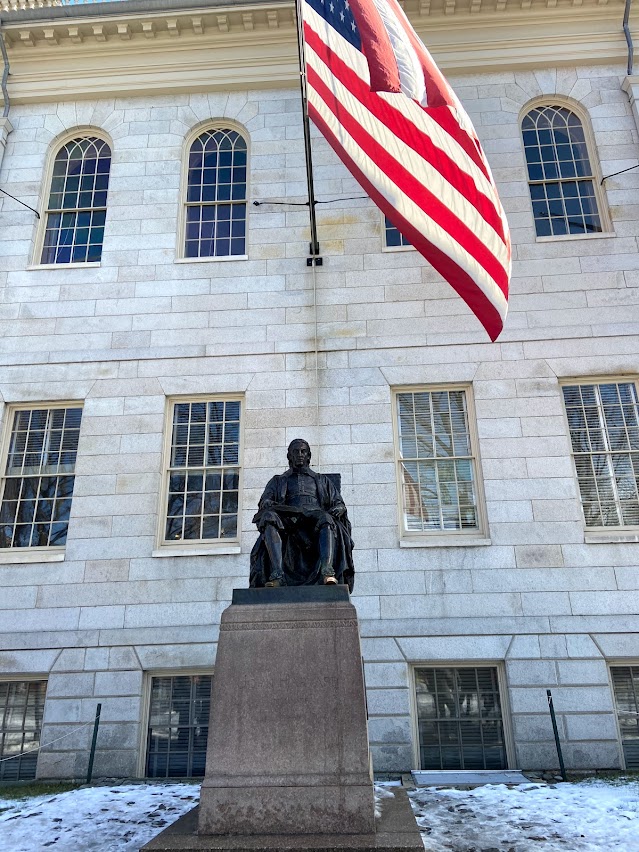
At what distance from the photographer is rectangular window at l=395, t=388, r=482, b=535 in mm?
10445

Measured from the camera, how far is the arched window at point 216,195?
41.0ft

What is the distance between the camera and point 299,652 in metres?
5.60

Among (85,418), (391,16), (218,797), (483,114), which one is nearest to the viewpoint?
(218,797)

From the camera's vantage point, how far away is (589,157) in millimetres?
12508

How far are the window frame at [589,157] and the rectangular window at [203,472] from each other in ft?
20.2

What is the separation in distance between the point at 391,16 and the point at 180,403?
6.30 m

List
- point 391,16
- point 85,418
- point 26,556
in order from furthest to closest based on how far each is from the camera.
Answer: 1. point 85,418
2. point 26,556
3. point 391,16

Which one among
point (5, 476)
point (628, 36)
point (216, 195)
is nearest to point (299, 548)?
point (5, 476)

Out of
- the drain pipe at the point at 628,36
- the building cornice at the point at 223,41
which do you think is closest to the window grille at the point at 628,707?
the drain pipe at the point at 628,36

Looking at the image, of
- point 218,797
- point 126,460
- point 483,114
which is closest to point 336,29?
point 483,114

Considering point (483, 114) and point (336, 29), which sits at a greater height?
point (483, 114)

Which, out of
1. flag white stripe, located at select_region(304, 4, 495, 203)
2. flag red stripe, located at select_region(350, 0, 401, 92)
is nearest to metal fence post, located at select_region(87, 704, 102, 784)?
flag white stripe, located at select_region(304, 4, 495, 203)

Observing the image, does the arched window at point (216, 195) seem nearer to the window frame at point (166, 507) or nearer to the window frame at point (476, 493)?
the window frame at point (166, 507)

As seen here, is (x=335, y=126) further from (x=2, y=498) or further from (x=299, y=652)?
(x=2, y=498)
